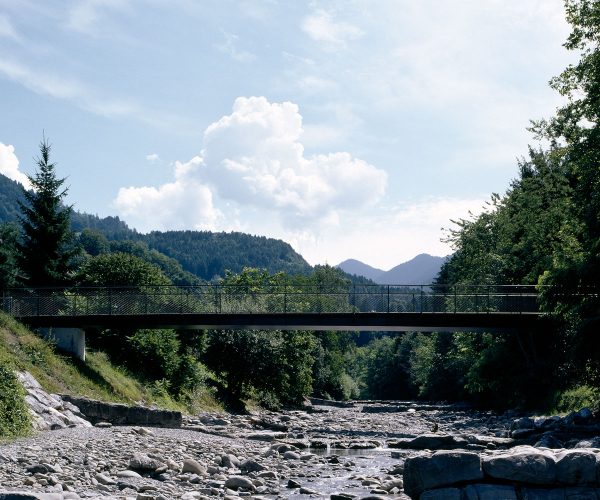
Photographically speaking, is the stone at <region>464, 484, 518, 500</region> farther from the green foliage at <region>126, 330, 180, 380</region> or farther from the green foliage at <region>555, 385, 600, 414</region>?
the green foliage at <region>126, 330, 180, 380</region>

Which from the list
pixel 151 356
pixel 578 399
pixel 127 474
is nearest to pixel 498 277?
pixel 578 399

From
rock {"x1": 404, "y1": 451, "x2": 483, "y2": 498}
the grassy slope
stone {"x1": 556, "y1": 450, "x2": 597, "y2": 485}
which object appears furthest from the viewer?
the grassy slope

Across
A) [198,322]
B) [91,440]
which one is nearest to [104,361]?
[198,322]

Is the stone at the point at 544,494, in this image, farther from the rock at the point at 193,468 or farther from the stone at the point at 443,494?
the rock at the point at 193,468

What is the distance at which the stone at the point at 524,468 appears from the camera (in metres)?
13.9

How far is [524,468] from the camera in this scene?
1398 cm

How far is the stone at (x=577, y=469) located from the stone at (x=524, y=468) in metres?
0.14

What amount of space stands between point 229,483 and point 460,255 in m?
51.4

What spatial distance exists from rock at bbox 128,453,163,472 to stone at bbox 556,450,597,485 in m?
11.1

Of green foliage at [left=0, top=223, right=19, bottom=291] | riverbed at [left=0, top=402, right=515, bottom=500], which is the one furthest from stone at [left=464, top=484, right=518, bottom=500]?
green foliage at [left=0, top=223, right=19, bottom=291]

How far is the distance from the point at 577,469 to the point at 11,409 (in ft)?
59.1

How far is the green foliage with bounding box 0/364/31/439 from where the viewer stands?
23384 mm

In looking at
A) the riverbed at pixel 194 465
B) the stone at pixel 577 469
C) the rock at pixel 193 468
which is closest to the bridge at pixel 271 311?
the riverbed at pixel 194 465

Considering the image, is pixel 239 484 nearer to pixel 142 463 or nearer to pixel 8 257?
pixel 142 463
